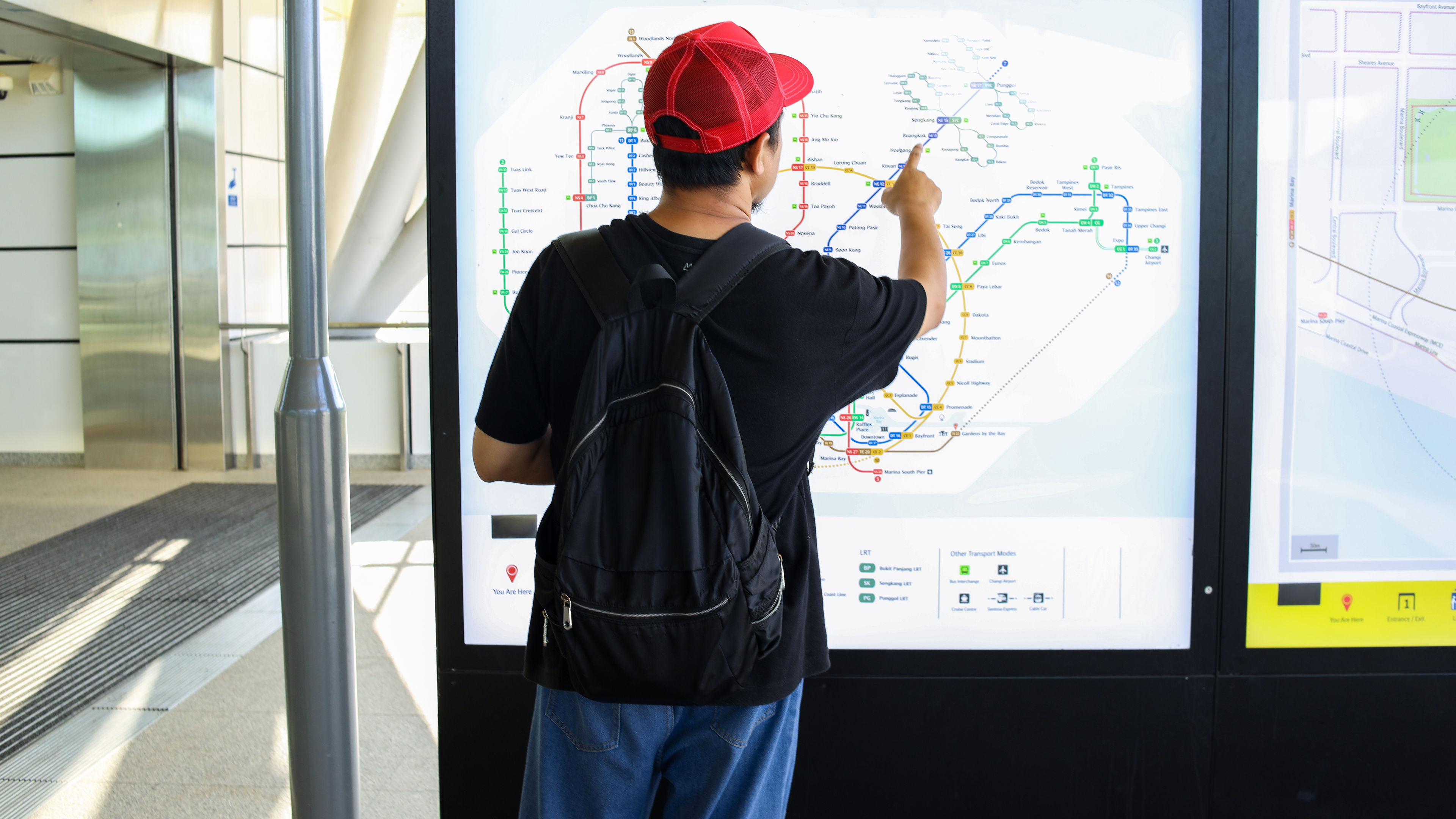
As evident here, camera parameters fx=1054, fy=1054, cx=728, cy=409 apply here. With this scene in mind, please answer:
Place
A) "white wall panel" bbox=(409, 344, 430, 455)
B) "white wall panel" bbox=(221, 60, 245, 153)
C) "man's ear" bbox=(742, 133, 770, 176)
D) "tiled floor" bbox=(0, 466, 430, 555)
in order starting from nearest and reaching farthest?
"man's ear" bbox=(742, 133, 770, 176) → "tiled floor" bbox=(0, 466, 430, 555) → "white wall panel" bbox=(409, 344, 430, 455) → "white wall panel" bbox=(221, 60, 245, 153)

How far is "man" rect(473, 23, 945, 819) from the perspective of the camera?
1226 mm

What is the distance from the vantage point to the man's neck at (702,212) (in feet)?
4.15

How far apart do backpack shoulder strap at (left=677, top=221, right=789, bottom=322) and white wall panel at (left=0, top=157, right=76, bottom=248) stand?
25.9 ft

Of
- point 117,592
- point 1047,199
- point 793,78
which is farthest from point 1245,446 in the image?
point 117,592

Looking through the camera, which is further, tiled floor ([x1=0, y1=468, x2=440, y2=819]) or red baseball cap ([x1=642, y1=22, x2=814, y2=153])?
tiled floor ([x1=0, y1=468, x2=440, y2=819])

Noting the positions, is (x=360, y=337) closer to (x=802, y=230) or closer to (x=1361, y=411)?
(x=802, y=230)

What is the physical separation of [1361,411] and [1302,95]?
622 millimetres

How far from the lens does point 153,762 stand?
9.17 ft

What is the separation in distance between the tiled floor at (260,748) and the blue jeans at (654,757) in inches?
47.5

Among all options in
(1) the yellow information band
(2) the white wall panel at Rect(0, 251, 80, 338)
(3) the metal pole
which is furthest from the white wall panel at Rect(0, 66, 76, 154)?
(1) the yellow information band

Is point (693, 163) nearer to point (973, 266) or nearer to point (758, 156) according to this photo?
point (758, 156)

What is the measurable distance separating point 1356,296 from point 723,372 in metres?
1.49

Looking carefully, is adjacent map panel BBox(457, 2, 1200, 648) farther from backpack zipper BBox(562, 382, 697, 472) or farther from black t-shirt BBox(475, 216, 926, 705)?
backpack zipper BBox(562, 382, 697, 472)

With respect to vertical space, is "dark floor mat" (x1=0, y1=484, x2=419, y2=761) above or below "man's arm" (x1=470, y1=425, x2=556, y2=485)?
below
